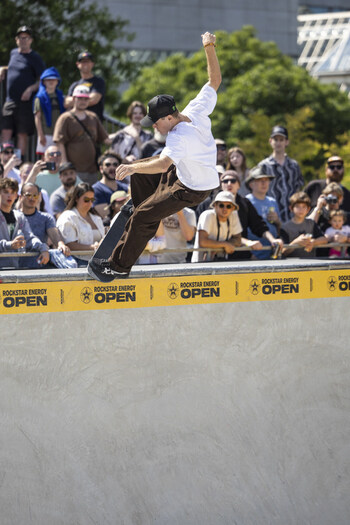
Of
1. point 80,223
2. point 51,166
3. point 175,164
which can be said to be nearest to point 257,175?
point 80,223

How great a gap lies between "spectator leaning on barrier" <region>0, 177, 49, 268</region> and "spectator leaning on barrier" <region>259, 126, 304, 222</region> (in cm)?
360

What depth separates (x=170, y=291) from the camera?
21.7ft

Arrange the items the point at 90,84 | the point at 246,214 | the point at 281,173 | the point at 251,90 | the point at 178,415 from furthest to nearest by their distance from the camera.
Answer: the point at 251,90 → the point at 90,84 → the point at 281,173 → the point at 246,214 → the point at 178,415

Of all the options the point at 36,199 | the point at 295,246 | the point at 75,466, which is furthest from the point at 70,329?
the point at 295,246

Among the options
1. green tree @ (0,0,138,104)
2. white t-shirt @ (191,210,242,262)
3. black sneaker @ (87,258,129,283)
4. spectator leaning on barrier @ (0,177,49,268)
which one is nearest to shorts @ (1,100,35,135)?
spectator leaning on barrier @ (0,177,49,268)

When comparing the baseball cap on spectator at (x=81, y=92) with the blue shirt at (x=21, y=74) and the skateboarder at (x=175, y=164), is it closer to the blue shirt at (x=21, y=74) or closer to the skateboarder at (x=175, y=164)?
the blue shirt at (x=21, y=74)

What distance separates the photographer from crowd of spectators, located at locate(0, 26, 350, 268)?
768 cm

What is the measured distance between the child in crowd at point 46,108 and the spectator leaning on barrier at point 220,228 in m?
3.70

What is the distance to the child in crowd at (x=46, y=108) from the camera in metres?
10.8

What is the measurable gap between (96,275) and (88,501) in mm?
1804

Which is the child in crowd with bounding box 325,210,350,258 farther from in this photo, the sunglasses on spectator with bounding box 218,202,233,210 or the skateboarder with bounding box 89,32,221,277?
the skateboarder with bounding box 89,32,221,277

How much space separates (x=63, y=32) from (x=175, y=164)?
14958mm

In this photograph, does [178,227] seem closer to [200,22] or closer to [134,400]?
[134,400]

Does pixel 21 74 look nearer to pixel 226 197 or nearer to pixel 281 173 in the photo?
pixel 281 173
